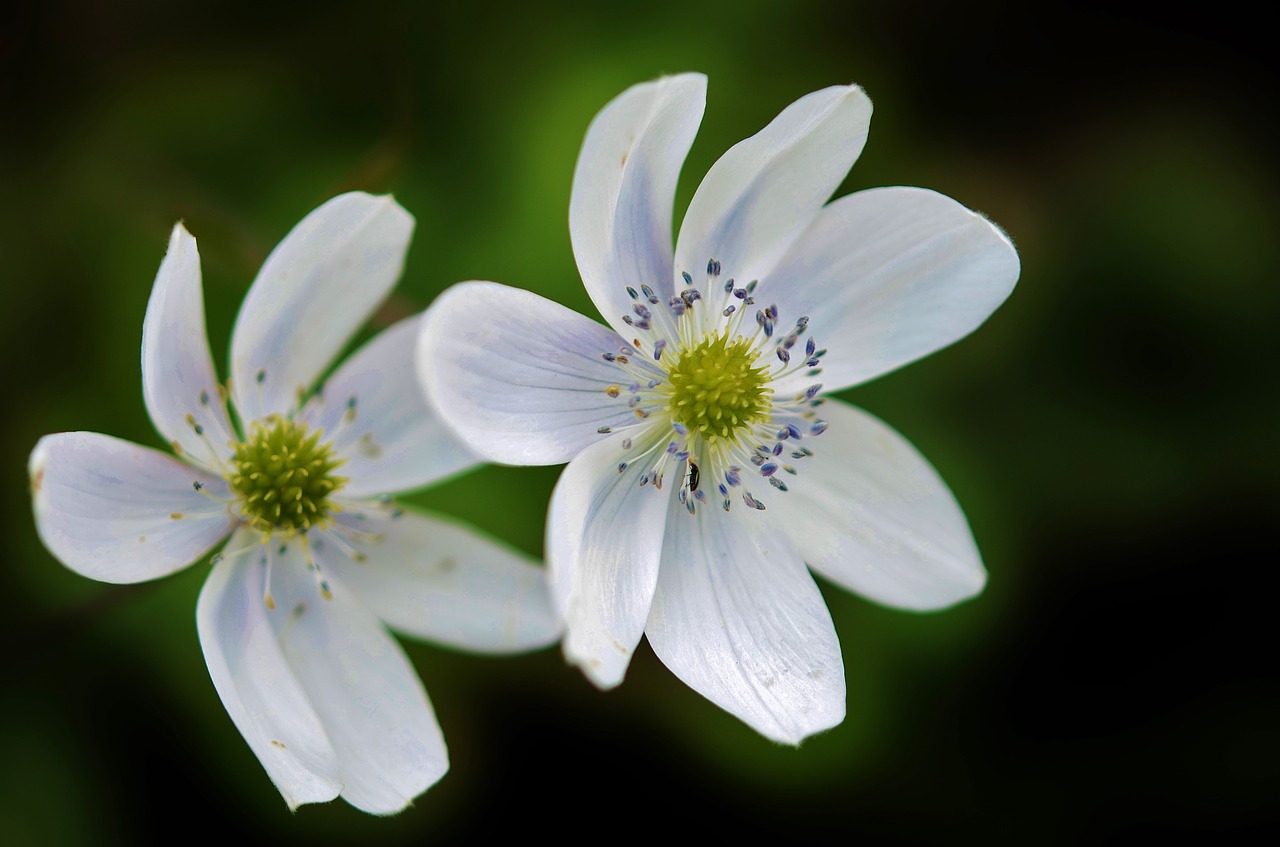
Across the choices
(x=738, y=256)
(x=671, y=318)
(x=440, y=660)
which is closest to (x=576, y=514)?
(x=671, y=318)

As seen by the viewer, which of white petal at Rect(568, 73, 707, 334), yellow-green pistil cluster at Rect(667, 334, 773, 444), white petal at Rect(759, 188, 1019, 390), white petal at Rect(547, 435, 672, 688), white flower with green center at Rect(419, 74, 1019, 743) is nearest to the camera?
white petal at Rect(547, 435, 672, 688)

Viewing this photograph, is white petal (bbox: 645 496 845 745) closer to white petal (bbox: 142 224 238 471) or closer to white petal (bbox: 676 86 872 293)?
white petal (bbox: 676 86 872 293)

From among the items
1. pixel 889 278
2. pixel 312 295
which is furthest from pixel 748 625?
pixel 312 295

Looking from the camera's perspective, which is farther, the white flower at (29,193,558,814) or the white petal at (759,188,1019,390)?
the white petal at (759,188,1019,390)

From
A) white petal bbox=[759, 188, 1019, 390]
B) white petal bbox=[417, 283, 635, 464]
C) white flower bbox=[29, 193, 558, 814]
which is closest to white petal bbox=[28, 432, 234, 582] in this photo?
white flower bbox=[29, 193, 558, 814]

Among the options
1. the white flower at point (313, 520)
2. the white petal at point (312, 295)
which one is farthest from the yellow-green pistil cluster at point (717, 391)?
the white petal at point (312, 295)

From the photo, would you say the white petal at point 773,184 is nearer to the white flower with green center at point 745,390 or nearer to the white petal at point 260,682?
the white flower with green center at point 745,390
